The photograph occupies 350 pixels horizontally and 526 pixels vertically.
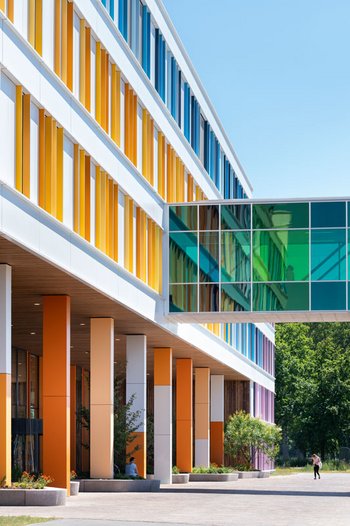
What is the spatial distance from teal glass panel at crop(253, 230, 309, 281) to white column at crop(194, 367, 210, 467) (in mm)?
18461

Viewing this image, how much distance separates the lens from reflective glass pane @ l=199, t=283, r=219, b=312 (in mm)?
45781

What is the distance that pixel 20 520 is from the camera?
76.8 feet

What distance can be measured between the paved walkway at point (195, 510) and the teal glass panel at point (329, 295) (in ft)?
25.2

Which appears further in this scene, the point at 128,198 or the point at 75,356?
the point at 75,356

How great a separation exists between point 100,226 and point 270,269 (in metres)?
11.1

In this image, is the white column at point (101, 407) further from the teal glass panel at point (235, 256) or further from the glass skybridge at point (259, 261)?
the teal glass panel at point (235, 256)

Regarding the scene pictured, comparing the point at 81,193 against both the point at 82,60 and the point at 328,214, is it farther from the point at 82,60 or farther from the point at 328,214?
the point at 328,214

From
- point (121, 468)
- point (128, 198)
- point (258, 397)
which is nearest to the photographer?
point (128, 198)

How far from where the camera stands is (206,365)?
62031 mm

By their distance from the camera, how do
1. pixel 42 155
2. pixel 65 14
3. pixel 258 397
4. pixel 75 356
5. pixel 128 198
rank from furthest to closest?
pixel 258 397
pixel 75 356
pixel 128 198
pixel 65 14
pixel 42 155

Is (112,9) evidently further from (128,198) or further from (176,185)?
(176,185)

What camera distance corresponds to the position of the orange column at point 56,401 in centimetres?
3469

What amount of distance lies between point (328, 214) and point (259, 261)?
9.93 ft

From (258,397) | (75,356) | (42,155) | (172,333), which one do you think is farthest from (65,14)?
(258,397)
